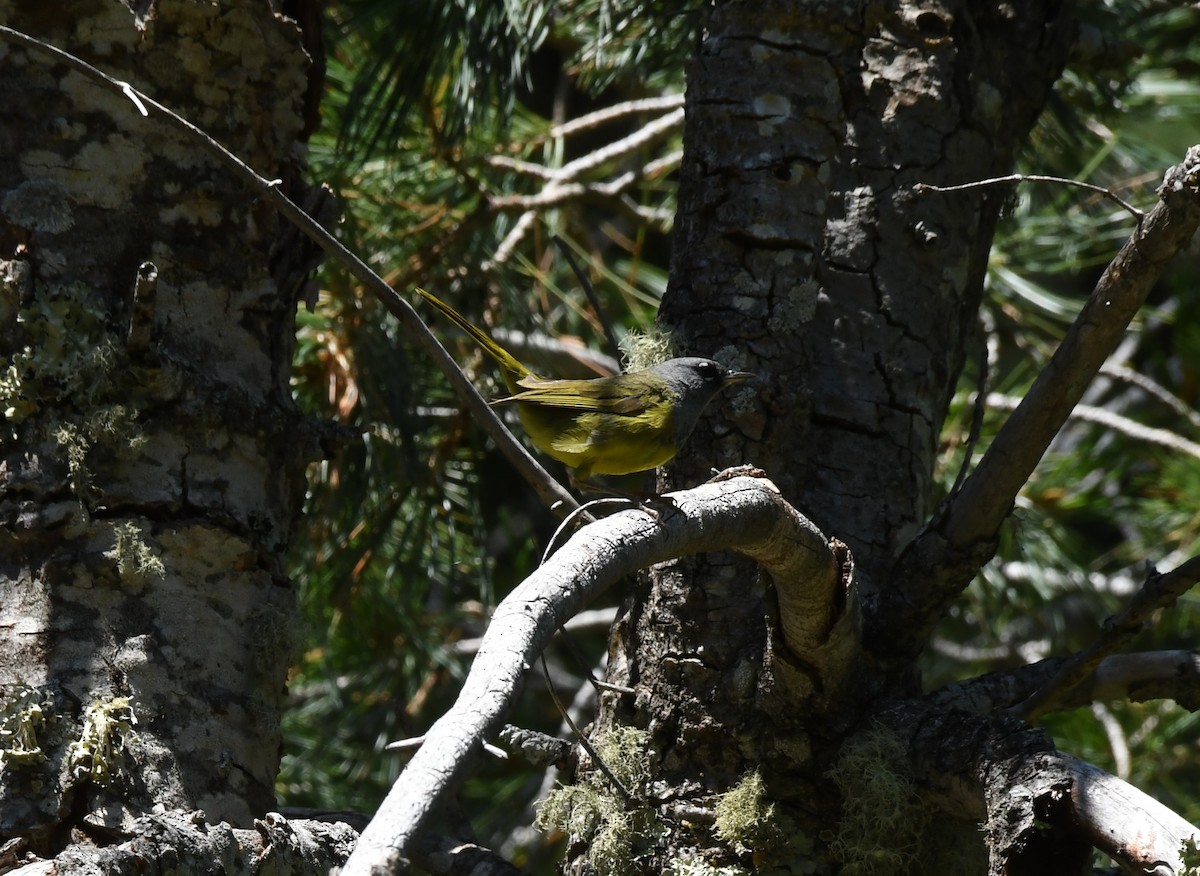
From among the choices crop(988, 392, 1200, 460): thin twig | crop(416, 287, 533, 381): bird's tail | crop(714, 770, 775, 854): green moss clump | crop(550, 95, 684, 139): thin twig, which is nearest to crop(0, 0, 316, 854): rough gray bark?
crop(416, 287, 533, 381): bird's tail

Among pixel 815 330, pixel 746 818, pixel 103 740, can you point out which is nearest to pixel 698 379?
pixel 815 330

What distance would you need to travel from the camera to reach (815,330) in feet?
8.99

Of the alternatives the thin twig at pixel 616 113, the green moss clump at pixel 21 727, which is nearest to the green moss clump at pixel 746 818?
the green moss clump at pixel 21 727

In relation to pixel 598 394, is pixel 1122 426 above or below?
above

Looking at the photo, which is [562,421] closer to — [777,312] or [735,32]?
[777,312]

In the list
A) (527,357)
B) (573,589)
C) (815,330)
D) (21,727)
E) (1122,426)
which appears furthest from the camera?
(1122,426)

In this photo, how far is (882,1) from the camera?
9.29 feet

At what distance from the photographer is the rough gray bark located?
209 centimetres

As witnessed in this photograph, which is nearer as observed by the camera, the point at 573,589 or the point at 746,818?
the point at 573,589

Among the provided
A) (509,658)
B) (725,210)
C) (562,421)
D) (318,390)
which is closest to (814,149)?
(725,210)

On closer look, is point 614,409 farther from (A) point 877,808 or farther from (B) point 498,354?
(A) point 877,808

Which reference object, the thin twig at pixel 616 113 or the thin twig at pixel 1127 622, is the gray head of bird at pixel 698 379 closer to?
the thin twig at pixel 1127 622

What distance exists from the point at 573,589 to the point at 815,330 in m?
1.33

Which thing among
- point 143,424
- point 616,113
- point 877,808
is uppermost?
point 616,113
